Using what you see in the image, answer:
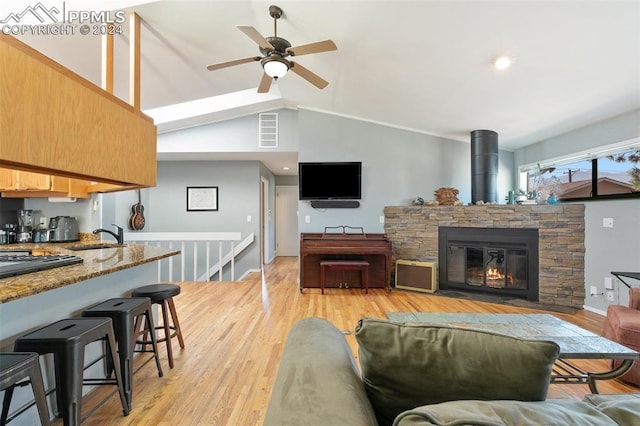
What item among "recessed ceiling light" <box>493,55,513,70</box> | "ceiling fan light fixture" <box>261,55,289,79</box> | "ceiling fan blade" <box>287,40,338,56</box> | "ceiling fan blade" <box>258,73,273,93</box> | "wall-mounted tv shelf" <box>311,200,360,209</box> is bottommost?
"wall-mounted tv shelf" <box>311,200,360,209</box>

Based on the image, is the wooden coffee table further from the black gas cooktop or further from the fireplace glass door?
the fireplace glass door

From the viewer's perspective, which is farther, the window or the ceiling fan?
the window

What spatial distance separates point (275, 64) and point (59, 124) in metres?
1.50

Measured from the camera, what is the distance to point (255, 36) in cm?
212

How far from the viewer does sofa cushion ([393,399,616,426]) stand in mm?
467

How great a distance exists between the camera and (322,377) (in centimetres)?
75

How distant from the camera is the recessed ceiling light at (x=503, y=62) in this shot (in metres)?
2.57

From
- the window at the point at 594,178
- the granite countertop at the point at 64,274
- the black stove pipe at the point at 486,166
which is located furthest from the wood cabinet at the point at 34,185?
the window at the point at 594,178

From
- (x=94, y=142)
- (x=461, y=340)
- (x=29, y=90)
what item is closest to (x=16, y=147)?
(x=29, y=90)

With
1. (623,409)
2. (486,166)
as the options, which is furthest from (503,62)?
(623,409)

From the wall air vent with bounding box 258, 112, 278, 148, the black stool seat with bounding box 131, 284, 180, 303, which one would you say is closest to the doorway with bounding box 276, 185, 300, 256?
the wall air vent with bounding box 258, 112, 278, 148

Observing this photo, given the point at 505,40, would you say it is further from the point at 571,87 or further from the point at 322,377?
the point at 322,377

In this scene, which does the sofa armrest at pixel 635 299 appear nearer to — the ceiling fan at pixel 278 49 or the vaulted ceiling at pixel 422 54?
the vaulted ceiling at pixel 422 54

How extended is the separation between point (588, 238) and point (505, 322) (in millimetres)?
2527
